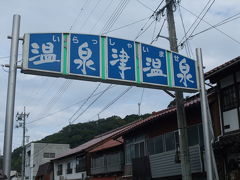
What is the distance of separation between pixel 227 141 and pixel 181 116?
261 centimetres

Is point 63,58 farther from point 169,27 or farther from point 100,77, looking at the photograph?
point 169,27

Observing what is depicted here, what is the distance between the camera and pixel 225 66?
15.2 m

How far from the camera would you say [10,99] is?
25.7 ft

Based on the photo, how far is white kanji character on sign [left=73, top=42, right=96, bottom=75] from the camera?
961cm

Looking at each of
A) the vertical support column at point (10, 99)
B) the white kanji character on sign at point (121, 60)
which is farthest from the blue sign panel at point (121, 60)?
the vertical support column at point (10, 99)

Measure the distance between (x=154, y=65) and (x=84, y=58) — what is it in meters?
2.18

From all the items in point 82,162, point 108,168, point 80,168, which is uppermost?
point 82,162

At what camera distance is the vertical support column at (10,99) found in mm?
7398

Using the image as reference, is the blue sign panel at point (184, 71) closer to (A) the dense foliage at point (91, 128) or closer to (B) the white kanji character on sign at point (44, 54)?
(B) the white kanji character on sign at point (44, 54)

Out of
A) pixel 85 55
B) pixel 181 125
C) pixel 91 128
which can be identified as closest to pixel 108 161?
pixel 181 125

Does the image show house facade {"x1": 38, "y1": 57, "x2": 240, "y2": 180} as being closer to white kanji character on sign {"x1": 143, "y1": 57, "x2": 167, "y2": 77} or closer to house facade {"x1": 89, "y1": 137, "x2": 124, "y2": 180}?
house facade {"x1": 89, "y1": 137, "x2": 124, "y2": 180}

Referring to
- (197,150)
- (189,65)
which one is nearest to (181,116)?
(189,65)

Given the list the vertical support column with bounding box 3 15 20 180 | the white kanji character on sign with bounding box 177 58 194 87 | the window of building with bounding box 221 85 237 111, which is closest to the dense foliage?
the window of building with bounding box 221 85 237 111

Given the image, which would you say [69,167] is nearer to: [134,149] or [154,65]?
[134,149]
